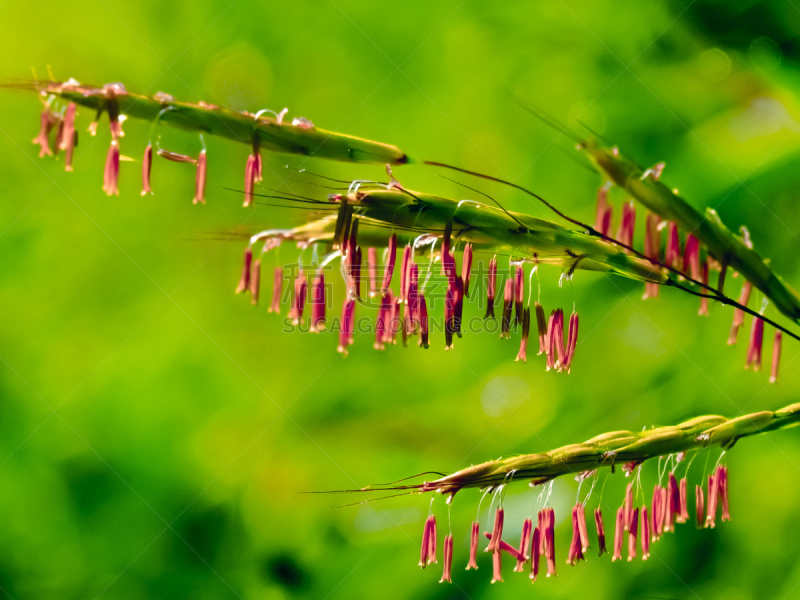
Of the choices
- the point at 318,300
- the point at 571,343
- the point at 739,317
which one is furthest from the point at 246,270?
the point at 739,317

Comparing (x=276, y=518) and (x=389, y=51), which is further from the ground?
(x=389, y=51)

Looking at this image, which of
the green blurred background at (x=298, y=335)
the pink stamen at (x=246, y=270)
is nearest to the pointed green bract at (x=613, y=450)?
the pink stamen at (x=246, y=270)

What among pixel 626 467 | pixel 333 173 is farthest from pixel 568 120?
pixel 626 467

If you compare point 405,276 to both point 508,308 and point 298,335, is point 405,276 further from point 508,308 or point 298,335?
point 298,335

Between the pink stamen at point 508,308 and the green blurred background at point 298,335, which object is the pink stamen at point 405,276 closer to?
the pink stamen at point 508,308

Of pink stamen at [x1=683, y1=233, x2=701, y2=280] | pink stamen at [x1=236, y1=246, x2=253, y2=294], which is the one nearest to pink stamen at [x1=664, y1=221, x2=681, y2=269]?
pink stamen at [x1=683, y1=233, x2=701, y2=280]

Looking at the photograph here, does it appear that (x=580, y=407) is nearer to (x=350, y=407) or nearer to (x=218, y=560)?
(x=350, y=407)
